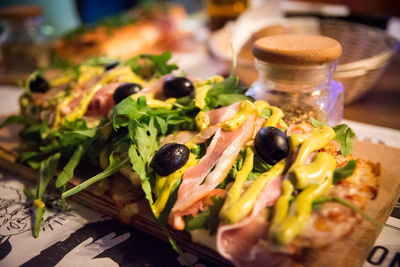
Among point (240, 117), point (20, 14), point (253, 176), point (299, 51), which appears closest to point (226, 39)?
point (299, 51)

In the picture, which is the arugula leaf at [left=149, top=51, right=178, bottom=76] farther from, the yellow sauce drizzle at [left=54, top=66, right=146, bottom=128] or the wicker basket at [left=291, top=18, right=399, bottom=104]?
the wicker basket at [left=291, top=18, right=399, bottom=104]

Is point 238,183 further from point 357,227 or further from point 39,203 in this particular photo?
point 39,203

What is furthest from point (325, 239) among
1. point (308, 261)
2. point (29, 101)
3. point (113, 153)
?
point (29, 101)

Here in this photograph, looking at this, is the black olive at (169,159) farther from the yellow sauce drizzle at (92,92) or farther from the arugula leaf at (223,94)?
the yellow sauce drizzle at (92,92)

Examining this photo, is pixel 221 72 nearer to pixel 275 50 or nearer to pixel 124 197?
pixel 275 50

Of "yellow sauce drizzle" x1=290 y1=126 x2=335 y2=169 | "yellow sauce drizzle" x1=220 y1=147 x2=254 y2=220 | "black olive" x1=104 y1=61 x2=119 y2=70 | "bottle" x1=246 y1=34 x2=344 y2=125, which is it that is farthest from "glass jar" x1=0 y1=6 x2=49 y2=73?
"yellow sauce drizzle" x1=290 y1=126 x2=335 y2=169
